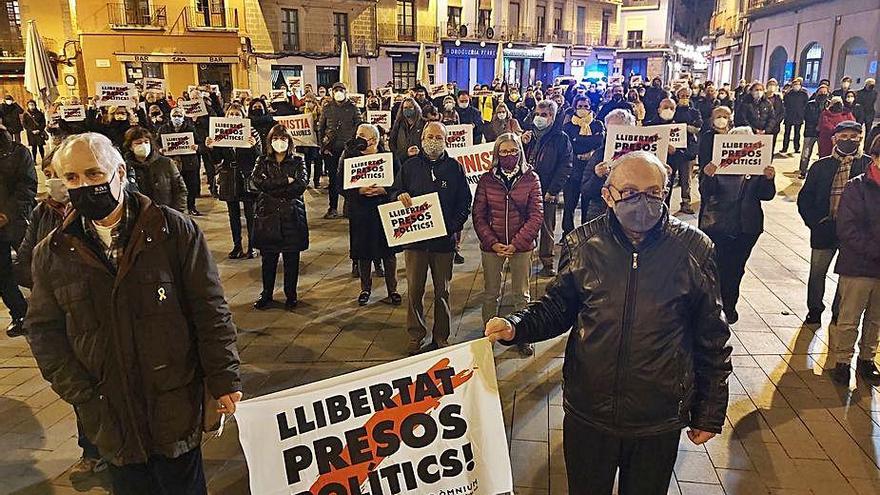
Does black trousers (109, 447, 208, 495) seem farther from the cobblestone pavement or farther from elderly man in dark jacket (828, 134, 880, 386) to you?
elderly man in dark jacket (828, 134, 880, 386)

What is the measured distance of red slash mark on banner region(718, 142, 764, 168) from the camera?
6445mm

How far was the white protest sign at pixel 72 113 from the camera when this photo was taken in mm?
15242

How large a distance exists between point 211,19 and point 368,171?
31.5 m

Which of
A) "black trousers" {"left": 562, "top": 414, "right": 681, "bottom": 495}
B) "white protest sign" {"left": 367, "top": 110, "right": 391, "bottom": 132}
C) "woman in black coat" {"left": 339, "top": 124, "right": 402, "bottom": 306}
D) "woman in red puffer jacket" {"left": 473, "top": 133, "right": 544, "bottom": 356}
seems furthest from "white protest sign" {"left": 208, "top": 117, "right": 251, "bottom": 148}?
"black trousers" {"left": 562, "top": 414, "right": 681, "bottom": 495}

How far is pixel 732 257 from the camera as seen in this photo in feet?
21.6

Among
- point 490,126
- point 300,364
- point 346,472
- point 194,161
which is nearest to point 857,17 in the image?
point 490,126

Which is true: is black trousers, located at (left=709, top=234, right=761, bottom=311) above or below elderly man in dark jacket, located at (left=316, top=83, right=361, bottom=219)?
below

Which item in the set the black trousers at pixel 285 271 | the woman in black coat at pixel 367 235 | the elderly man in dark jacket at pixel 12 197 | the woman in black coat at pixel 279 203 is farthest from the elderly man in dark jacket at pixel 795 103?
the elderly man in dark jacket at pixel 12 197

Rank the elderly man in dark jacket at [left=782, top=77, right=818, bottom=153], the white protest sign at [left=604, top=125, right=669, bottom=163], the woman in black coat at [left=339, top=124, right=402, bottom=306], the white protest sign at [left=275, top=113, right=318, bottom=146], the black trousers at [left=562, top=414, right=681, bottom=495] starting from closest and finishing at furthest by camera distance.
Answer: the black trousers at [left=562, top=414, right=681, bottom=495]
the woman in black coat at [left=339, top=124, right=402, bottom=306]
the white protest sign at [left=604, top=125, right=669, bottom=163]
the white protest sign at [left=275, top=113, right=318, bottom=146]
the elderly man in dark jacket at [left=782, top=77, right=818, bottom=153]

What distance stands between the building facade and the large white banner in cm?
3422

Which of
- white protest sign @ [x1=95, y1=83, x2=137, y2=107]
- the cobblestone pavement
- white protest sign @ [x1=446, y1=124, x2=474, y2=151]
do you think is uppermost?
white protest sign @ [x1=95, y1=83, x2=137, y2=107]

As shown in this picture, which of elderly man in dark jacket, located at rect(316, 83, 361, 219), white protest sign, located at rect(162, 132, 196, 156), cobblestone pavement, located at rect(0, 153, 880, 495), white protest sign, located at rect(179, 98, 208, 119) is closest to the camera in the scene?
cobblestone pavement, located at rect(0, 153, 880, 495)

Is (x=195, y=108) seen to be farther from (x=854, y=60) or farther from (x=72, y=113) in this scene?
(x=854, y=60)

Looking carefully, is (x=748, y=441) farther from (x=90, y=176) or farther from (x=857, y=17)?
(x=857, y=17)
